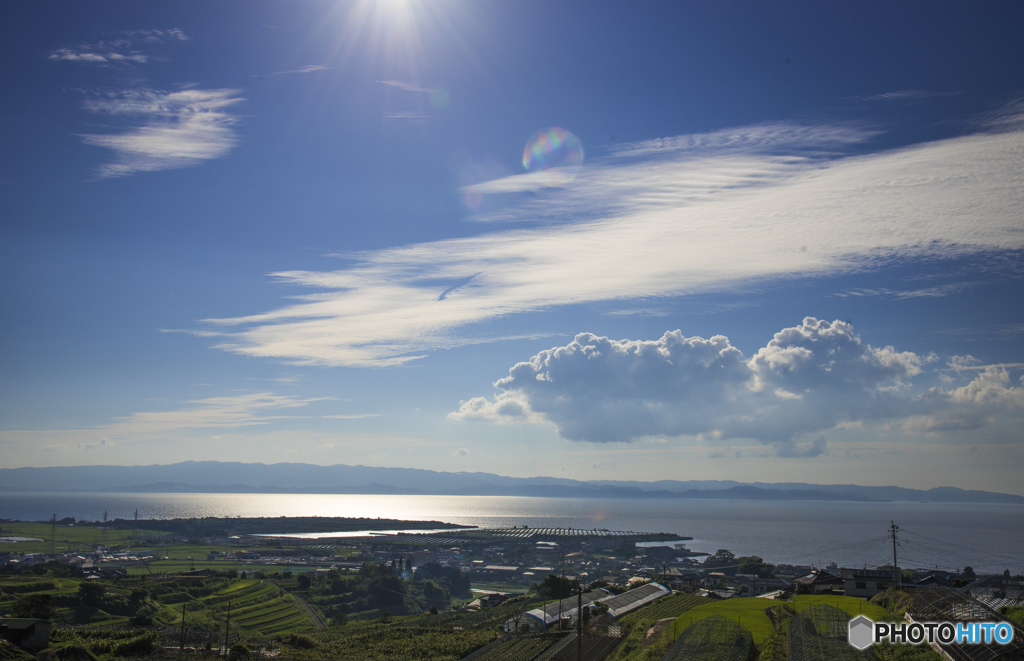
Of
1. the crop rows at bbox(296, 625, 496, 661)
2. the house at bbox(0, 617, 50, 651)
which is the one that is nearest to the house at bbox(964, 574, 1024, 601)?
the crop rows at bbox(296, 625, 496, 661)

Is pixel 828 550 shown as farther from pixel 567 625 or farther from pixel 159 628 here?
pixel 159 628

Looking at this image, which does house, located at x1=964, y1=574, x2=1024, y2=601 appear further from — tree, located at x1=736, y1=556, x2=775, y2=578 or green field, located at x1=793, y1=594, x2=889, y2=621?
tree, located at x1=736, y1=556, x2=775, y2=578

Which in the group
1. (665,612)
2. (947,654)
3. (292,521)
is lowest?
(292,521)

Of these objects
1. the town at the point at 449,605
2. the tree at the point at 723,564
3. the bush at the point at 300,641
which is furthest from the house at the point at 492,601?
the tree at the point at 723,564

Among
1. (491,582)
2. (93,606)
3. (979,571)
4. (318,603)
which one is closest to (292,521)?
(491,582)

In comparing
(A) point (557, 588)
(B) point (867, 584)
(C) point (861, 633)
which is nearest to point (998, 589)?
(B) point (867, 584)

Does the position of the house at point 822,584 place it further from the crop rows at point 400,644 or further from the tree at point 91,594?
the tree at point 91,594

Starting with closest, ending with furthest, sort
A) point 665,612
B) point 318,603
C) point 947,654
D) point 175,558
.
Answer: point 947,654 → point 665,612 → point 318,603 → point 175,558
